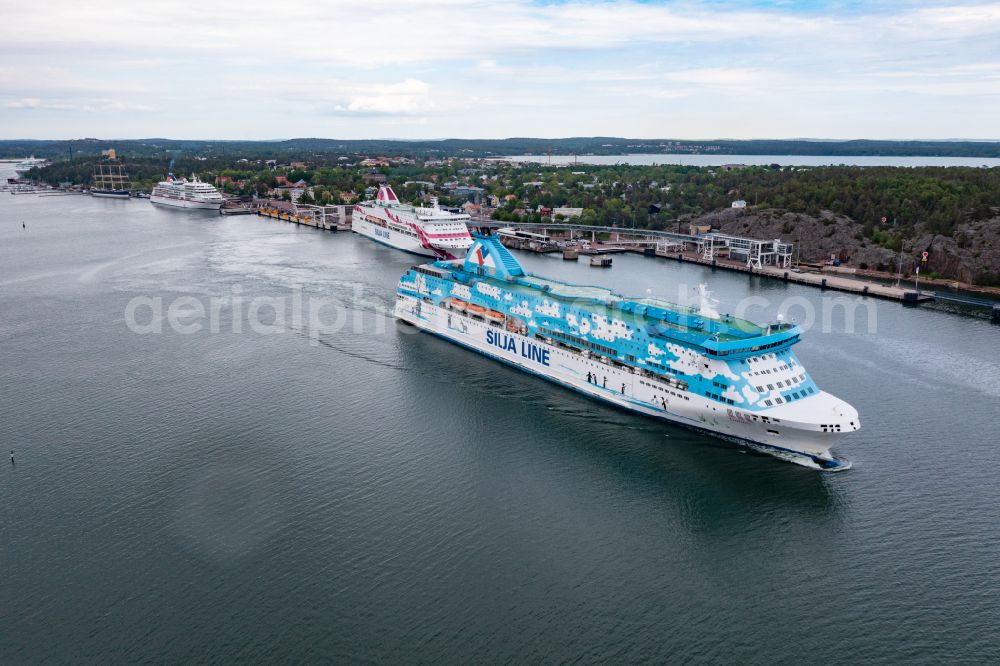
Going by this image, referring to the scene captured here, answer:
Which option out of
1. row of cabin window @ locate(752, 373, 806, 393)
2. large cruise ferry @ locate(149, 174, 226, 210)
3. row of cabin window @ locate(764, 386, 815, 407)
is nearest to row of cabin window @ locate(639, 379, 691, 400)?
row of cabin window @ locate(752, 373, 806, 393)

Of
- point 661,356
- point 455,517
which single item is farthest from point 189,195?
point 455,517

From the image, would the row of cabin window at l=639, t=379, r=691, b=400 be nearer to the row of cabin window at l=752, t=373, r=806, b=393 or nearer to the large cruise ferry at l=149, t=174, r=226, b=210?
the row of cabin window at l=752, t=373, r=806, b=393

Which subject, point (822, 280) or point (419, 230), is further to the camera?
point (419, 230)

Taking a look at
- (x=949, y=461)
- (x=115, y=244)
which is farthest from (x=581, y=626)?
(x=115, y=244)

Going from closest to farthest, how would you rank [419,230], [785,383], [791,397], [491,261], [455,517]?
[455,517] → [791,397] → [785,383] → [491,261] → [419,230]

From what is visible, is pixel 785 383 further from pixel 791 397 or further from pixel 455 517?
pixel 455 517

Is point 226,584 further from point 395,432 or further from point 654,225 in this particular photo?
point 654,225
